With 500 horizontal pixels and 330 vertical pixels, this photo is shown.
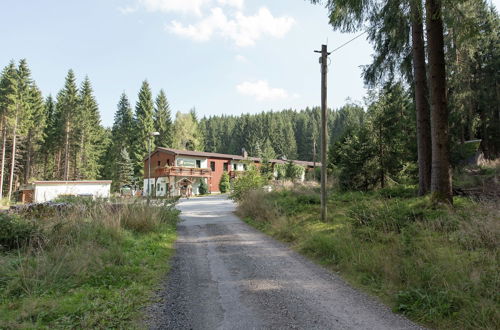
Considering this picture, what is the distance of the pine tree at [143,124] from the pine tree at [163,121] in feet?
7.15

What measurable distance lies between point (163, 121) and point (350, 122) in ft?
150

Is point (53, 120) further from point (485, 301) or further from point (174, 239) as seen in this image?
point (485, 301)

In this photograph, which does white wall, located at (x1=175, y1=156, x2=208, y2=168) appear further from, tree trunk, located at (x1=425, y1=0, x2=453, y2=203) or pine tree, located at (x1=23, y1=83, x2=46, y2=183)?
tree trunk, located at (x1=425, y1=0, x2=453, y2=203)

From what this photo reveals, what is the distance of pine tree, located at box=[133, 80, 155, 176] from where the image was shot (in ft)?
174

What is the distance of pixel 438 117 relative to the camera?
874 cm

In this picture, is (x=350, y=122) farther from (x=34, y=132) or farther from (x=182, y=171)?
(x=34, y=132)

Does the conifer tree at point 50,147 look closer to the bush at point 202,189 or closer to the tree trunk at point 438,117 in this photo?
the bush at point 202,189

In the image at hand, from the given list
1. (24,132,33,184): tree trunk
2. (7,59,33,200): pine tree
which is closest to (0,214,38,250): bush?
(7,59,33,200): pine tree

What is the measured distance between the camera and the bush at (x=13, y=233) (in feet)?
20.9

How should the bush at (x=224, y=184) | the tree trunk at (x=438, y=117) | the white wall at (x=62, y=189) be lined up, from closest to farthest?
the tree trunk at (x=438, y=117)
the white wall at (x=62, y=189)
the bush at (x=224, y=184)

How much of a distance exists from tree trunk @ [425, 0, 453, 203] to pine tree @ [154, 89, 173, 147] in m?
52.8

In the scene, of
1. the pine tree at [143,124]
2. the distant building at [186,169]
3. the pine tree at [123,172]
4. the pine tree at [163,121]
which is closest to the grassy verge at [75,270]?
the distant building at [186,169]

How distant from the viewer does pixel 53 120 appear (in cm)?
5075

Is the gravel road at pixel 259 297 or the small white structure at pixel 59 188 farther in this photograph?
the small white structure at pixel 59 188
